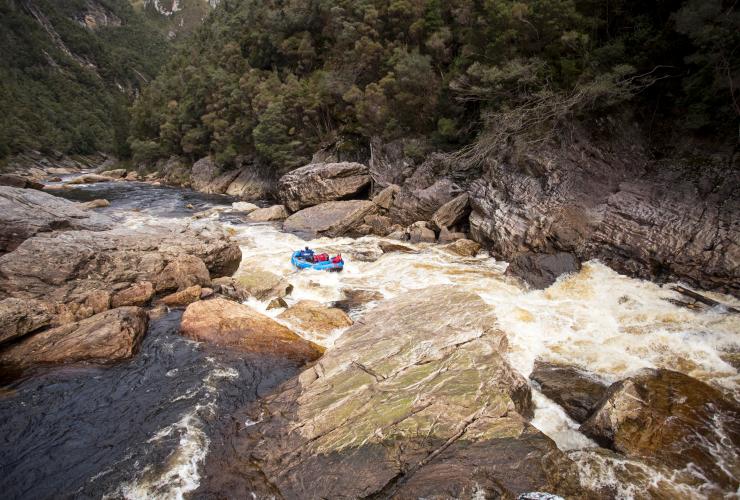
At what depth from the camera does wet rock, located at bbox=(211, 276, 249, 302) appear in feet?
39.7

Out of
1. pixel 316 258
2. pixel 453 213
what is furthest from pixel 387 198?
pixel 316 258

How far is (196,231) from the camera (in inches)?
588

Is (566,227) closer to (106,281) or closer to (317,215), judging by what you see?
(317,215)

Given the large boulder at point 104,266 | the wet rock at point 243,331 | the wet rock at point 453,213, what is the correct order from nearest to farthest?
the wet rock at point 243,331 → the large boulder at point 104,266 → the wet rock at point 453,213

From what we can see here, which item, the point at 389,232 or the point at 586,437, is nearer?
the point at 586,437

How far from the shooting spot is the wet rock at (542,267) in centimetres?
1233

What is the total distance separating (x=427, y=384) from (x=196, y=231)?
11.7 metres

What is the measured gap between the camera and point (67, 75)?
360 ft

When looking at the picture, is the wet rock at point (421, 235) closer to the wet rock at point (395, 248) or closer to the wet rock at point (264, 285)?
the wet rock at point (395, 248)

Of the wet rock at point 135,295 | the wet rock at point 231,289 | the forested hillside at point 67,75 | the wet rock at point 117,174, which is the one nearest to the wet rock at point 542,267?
the wet rock at point 231,289

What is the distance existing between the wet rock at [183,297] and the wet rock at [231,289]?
73 centimetres

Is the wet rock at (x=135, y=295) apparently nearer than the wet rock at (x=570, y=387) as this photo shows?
No

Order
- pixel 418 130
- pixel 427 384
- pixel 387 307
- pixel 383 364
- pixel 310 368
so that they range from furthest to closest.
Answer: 1. pixel 418 130
2. pixel 387 307
3. pixel 310 368
4. pixel 383 364
5. pixel 427 384

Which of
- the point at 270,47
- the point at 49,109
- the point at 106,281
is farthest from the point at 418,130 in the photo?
the point at 49,109
